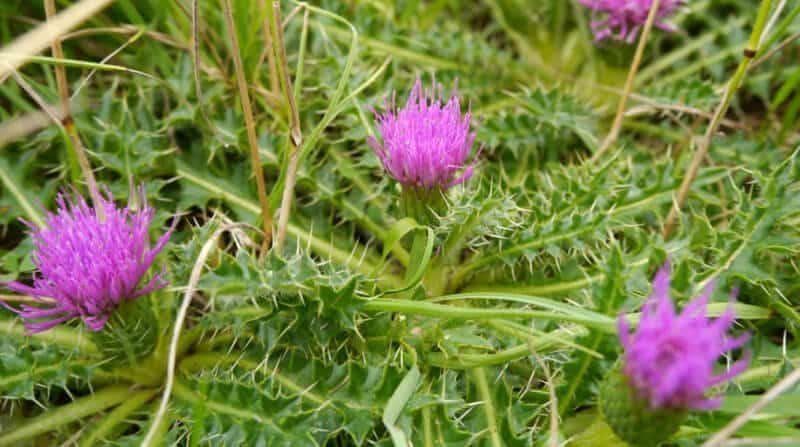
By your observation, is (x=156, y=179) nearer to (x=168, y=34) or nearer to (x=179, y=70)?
(x=179, y=70)

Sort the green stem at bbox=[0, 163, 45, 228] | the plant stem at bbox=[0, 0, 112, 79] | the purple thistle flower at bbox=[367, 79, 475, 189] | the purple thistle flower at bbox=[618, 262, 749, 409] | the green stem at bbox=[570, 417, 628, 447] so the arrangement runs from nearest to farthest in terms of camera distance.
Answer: the purple thistle flower at bbox=[618, 262, 749, 409], the plant stem at bbox=[0, 0, 112, 79], the green stem at bbox=[570, 417, 628, 447], the purple thistle flower at bbox=[367, 79, 475, 189], the green stem at bbox=[0, 163, 45, 228]

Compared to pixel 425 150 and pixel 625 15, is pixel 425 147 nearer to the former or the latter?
pixel 425 150

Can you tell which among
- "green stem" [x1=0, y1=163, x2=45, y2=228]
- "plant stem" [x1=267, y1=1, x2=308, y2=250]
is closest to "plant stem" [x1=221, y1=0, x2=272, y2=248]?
"plant stem" [x1=267, y1=1, x2=308, y2=250]

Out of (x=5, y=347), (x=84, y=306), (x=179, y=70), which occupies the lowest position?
(x=5, y=347)

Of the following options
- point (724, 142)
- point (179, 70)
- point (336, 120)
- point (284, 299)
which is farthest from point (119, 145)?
point (724, 142)

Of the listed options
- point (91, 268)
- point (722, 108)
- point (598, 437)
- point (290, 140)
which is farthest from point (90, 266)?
point (722, 108)

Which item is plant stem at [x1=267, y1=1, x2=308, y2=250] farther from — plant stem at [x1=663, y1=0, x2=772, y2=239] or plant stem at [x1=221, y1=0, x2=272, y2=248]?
plant stem at [x1=663, y1=0, x2=772, y2=239]
